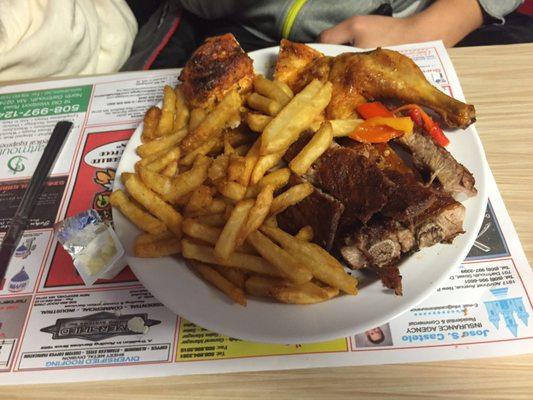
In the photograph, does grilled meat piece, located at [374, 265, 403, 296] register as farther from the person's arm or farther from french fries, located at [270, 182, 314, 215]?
the person's arm

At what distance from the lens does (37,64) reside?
1968 millimetres

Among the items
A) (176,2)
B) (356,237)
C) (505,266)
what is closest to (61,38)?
(176,2)

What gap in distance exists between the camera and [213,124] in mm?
1329

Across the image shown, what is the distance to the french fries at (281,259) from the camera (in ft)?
3.22

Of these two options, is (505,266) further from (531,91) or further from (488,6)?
(488,6)

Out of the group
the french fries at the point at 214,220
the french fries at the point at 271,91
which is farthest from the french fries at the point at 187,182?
the french fries at the point at 271,91

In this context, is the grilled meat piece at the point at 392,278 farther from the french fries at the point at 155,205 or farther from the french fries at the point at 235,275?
the french fries at the point at 155,205

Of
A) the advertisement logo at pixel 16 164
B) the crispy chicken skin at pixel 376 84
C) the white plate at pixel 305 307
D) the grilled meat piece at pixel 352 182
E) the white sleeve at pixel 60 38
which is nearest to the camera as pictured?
the white plate at pixel 305 307

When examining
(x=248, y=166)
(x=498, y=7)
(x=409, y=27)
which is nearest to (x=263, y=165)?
(x=248, y=166)

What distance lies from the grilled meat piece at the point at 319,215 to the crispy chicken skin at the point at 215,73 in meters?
0.48

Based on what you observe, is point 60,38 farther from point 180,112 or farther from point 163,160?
point 163,160

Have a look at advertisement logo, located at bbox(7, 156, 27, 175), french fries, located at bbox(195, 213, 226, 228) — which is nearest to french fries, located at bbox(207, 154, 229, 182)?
french fries, located at bbox(195, 213, 226, 228)

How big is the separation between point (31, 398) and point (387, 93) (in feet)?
4.64

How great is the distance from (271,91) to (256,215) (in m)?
0.51
